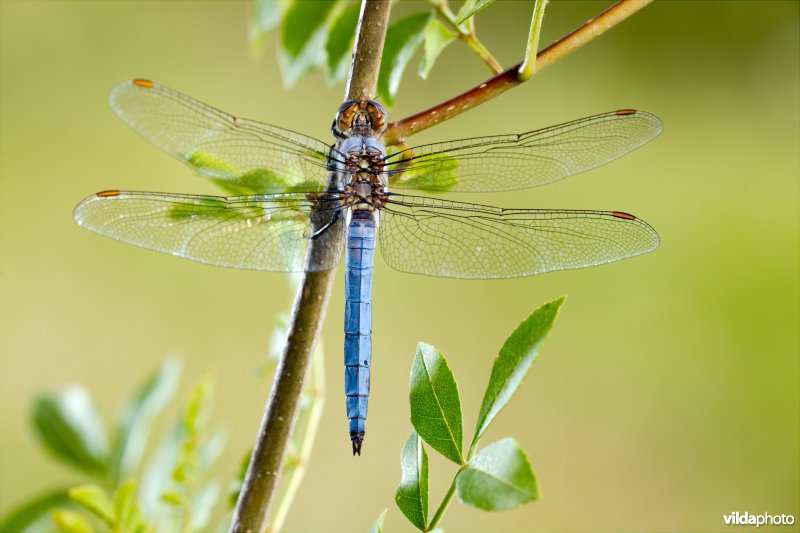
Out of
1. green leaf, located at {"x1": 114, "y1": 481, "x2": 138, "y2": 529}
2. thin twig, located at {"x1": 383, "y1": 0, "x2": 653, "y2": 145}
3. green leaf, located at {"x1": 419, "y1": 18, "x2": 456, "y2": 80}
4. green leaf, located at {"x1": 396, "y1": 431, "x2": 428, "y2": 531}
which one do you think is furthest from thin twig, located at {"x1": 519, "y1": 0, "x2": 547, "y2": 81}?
green leaf, located at {"x1": 114, "y1": 481, "x2": 138, "y2": 529}

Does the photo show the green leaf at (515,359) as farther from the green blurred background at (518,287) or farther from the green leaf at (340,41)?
the green blurred background at (518,287)

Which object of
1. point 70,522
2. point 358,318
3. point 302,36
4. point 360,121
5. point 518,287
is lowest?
point 70,522

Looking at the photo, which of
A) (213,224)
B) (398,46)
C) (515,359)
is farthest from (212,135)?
(515,359)

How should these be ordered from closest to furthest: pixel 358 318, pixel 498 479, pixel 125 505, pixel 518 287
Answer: pixel 498 479 < pixel 125 505 < pixel 358 318 < pixel 518 287

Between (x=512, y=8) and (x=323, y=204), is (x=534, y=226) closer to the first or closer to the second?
(x=323, y=204)

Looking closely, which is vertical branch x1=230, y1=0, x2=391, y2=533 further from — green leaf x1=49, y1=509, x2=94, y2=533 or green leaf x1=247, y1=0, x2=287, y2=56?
green leaf x1=247, y1=0, x2=287, y2=56

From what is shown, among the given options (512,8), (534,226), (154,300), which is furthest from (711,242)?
(154,300)

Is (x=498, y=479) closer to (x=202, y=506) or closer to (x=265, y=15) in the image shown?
(x=202, y=506)
